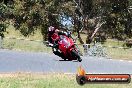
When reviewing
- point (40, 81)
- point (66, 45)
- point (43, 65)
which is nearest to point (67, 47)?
point (66, 45)

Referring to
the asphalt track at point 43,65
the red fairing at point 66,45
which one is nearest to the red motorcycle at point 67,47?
the red fairing at point 66,45

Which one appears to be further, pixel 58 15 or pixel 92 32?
pixel 92 32

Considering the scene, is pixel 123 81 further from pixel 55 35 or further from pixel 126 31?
pixel 126 31

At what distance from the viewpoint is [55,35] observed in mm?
9648

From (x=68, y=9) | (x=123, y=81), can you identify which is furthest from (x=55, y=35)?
(x=68, y=9)

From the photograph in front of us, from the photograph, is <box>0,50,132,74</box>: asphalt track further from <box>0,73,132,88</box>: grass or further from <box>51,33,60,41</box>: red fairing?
<box>51,33,60,41</box>: red fairing

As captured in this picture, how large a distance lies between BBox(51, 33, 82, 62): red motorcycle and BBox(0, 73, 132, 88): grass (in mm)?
2413

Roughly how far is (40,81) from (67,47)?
11.1ft

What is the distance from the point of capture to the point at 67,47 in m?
9.58

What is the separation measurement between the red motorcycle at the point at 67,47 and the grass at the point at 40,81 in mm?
2413

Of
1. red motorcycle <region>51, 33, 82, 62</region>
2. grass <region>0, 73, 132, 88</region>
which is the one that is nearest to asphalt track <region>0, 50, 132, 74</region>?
grass <region>0, 73, 132, 88</region>

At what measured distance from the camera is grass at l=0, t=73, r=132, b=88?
1180 cm

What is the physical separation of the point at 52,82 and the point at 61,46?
10.4ft

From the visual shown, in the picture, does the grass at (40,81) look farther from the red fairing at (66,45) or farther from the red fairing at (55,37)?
the red fairing at (55,37)
